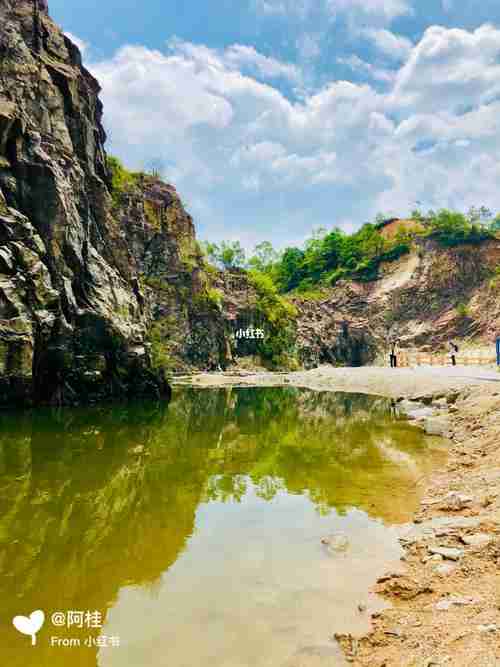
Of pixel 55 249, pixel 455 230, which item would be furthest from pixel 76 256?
pixel 455 230

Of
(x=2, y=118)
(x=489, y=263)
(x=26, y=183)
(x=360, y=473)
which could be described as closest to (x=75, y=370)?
(x=26, y=183)

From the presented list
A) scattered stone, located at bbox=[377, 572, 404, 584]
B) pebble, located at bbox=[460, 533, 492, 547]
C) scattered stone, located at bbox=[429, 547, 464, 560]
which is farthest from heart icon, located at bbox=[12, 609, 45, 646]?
pebble, located at bbox=[460, 533, 492, 547]

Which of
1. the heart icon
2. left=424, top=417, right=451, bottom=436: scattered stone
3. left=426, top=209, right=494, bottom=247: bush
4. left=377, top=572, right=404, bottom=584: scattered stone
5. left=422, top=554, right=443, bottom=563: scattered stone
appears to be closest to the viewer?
the heart icon

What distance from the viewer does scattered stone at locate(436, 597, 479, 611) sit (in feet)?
13.2

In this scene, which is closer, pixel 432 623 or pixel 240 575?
pixel 432 623

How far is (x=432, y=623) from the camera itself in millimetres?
3904

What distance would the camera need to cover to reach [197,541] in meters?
6.48

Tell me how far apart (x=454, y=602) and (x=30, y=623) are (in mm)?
4284

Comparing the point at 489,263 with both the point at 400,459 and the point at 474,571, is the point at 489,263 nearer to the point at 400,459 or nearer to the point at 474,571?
the point at 400,459

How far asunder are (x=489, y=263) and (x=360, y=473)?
7501 centimetres

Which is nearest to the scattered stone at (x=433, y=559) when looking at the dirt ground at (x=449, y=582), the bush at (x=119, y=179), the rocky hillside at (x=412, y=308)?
the dirt ground at (x=449, y=582)

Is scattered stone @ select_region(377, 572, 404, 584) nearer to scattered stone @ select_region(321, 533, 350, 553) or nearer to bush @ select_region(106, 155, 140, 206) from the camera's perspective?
scattered stone @ select_region(321, 533, 350, 553)

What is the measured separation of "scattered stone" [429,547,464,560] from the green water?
0.68 m

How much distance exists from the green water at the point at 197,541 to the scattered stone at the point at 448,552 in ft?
2.24
